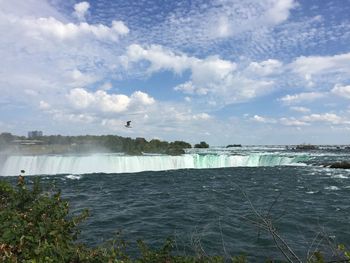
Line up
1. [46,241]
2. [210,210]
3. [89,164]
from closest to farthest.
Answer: [46,241]
[210,210]
[89,164]

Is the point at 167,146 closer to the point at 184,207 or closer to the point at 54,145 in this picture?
the point at 54,145

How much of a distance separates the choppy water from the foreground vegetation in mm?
810

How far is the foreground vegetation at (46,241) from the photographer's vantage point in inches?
189

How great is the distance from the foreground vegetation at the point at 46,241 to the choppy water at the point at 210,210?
2.66 feet

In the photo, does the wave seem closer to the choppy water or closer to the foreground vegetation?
the choppy water

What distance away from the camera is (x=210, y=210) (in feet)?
60.1

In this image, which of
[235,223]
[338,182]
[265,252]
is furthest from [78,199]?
[338,182]

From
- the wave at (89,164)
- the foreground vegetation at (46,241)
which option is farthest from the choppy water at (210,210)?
the wave at (89,164)

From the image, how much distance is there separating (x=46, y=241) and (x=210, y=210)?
13.8 metres

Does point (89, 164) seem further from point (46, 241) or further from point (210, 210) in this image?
point (46, 241)

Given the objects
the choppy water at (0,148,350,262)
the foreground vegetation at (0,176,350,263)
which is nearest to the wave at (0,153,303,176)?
the choppy water at (0,148,350,262)

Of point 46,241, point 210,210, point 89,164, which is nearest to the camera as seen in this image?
point 46,241

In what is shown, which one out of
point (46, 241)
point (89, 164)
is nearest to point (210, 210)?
point (46, 241)

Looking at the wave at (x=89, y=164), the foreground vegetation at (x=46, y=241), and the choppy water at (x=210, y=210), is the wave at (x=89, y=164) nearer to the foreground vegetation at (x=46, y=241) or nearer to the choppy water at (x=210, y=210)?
the choppy water at (x=210, y=210)
